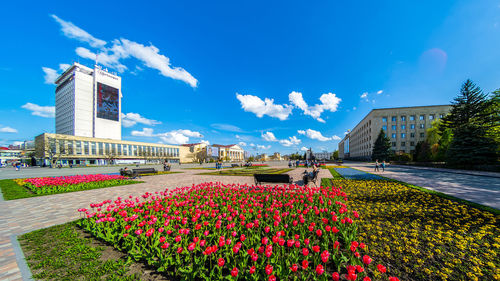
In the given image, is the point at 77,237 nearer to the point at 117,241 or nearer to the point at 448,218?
the point at 117,241

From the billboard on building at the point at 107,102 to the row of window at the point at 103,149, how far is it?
78.1 ft

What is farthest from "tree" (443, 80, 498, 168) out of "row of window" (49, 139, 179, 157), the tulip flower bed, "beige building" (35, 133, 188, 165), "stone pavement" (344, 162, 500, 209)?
"row of window" (49, 139, 179, 157)

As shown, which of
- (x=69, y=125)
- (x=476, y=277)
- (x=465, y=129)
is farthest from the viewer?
(x=69, y=125)

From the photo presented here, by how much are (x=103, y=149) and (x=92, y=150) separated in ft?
10.9

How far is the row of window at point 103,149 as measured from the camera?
52.8 m

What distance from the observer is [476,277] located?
98.4 inches

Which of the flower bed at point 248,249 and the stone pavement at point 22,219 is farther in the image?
the stone pavement at point 22,219

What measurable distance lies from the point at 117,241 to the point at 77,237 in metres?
1.25

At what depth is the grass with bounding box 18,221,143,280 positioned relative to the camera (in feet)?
8.54

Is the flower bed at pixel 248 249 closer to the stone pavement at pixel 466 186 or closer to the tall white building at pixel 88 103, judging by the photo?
the stone pavement at pixel 466 186

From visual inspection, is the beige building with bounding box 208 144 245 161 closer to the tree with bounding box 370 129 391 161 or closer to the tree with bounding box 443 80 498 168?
the tree with bounding box 370 129 391 161

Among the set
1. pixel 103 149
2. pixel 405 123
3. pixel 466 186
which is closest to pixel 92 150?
pixel 103 149

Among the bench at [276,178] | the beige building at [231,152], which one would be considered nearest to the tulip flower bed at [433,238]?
the bench at [276,178]

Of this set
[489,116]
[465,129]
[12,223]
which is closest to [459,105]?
[489,116]
